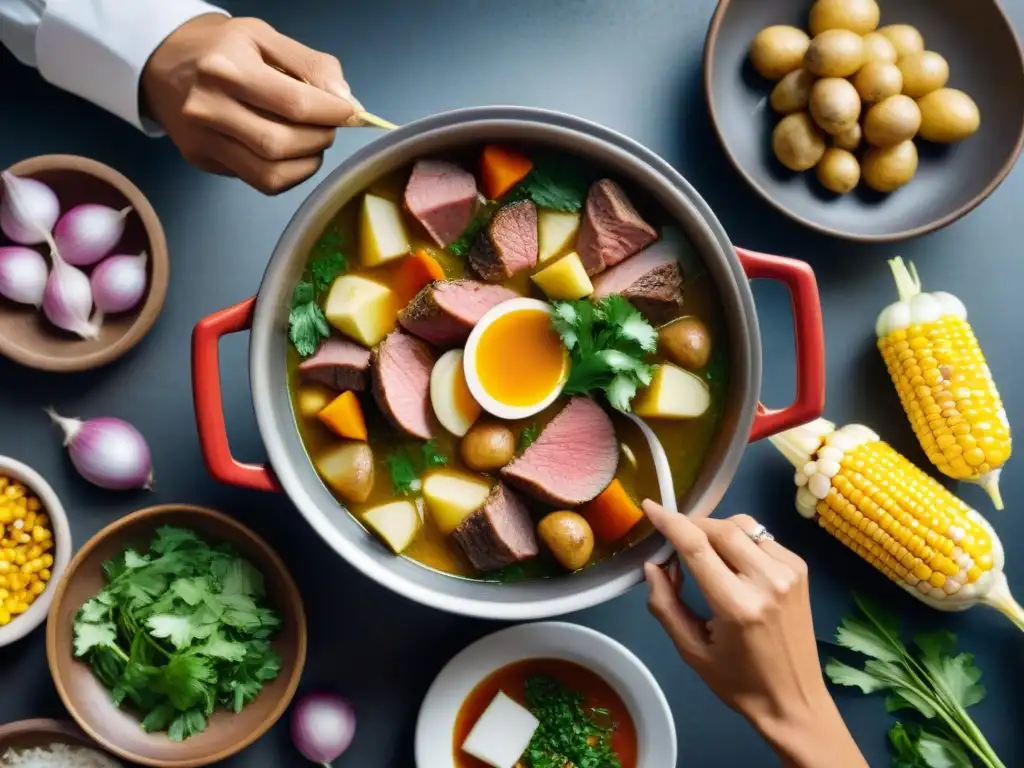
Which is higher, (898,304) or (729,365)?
(898,304)

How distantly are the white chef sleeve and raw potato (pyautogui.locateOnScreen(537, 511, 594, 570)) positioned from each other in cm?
119

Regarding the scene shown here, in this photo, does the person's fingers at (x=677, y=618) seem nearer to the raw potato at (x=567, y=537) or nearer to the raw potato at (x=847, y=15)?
the raw potato at (x=567, y=537)

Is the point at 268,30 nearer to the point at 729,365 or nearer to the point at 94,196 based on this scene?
the point at 94,196

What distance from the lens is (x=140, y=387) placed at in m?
2.29

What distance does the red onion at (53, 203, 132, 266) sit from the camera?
212 centimetres

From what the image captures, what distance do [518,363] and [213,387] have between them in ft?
2.07

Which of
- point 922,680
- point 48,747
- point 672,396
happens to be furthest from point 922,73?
point 48,747

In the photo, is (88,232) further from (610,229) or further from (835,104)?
(835,104)

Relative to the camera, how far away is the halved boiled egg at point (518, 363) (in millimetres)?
2084

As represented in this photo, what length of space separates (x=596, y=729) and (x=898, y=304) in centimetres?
121

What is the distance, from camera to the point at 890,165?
223cm

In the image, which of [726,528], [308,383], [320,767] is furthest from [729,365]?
[320,767]

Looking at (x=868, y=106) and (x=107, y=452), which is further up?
(x=868, y=106)

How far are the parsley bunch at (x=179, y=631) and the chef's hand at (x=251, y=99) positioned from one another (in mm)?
848
